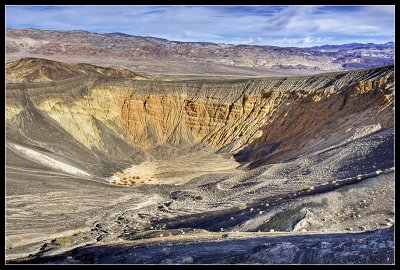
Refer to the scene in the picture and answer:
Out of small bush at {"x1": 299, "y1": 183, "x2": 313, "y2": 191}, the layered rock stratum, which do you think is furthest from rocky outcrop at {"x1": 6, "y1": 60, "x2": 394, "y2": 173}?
small bush at {"x1": 299, "y1": 183, "x2": 313, "y2": 191}

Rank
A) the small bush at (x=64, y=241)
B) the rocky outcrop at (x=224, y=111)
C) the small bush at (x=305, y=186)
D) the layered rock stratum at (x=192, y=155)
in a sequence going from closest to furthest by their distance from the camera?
the small bush at (x=64, y=241) → the layered rock stratum at (x=192, y=155) → the small bush at (x=305, y=186) → the rocky outcrop at (x=224, y=111)

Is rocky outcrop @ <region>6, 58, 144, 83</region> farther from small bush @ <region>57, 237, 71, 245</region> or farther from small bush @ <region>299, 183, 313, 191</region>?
small bush @ <region>299, 183, 313, 191</region>

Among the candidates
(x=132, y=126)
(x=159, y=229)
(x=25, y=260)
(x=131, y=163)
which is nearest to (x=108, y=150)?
(x=131, y=163)

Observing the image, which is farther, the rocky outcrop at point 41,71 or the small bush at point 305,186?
the rocky outcrop at point 41,71

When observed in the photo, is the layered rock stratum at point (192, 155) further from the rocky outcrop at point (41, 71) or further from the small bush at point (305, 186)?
the rocky outcrop at point (41, 71)

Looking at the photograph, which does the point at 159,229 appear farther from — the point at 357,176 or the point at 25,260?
the point at 357,176

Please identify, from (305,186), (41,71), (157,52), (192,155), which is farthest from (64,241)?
(157,52)

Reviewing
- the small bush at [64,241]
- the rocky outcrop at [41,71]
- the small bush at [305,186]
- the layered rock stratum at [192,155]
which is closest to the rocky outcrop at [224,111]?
the layered rock stratum at [192,155]

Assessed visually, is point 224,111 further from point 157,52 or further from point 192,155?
point 157,52
